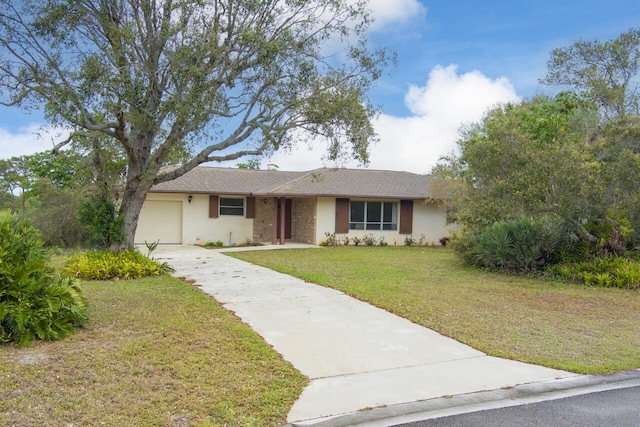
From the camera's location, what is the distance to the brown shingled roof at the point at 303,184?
807 inches

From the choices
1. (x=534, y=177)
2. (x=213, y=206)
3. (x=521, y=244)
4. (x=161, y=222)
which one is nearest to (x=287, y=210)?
(x=213, y=206)

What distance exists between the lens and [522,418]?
4.15 m

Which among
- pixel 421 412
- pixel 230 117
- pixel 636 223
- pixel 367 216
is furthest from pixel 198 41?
pixel 367 216

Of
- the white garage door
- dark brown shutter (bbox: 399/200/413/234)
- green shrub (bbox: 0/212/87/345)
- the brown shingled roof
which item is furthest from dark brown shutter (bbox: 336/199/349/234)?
green shrub (bbox: 0/212/87/345)

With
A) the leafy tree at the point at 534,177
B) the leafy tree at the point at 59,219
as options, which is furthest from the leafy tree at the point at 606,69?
the leafy tree at the point at 59,219

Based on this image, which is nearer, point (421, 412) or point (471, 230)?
point (421, 412)

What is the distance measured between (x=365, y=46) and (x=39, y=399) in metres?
9.59

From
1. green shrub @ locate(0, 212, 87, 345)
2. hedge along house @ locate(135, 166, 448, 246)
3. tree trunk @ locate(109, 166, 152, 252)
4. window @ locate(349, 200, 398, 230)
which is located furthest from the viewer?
window @ locate(349, 200, 398, 230)

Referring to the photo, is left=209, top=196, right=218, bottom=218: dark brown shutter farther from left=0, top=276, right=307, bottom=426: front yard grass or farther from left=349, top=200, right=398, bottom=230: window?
left=0, top=276, right=307, bottom=426: front yard grass

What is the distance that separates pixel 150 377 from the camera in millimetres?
4785

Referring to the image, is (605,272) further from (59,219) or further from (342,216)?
(59,219)

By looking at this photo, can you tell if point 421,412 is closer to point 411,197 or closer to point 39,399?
point 39,399

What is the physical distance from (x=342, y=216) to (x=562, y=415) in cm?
1704

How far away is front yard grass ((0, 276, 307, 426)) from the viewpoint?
3.99 meters
